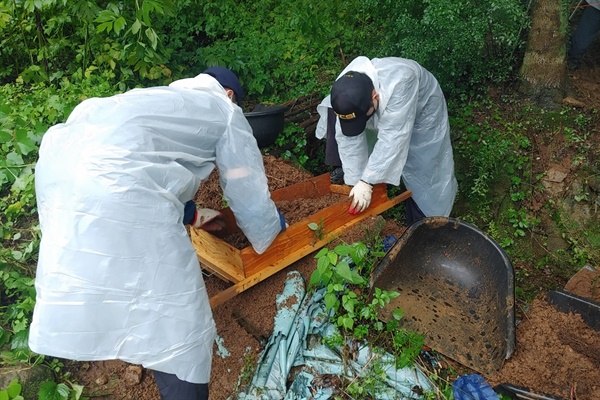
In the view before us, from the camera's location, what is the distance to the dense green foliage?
12.1ft

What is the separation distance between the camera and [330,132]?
387 cm

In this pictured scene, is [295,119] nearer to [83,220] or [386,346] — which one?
[386,346]

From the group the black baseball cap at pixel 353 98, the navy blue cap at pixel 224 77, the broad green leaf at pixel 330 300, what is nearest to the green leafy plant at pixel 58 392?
the broad green leaf at pixel 330 300

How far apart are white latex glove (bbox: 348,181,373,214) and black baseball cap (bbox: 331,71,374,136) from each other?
405 mm

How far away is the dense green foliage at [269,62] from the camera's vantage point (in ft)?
12.1

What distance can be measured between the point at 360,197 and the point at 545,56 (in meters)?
2.80

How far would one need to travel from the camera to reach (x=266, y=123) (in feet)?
13.6

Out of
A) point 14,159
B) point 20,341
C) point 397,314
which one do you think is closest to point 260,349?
point 397,314

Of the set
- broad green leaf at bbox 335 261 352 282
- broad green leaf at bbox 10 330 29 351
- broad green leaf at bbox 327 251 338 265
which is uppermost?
broad green leaf at bbox 327 251 338 265

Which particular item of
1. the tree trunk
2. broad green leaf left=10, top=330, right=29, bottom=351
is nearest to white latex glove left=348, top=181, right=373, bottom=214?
broad green leaf left=10, top=330, right=29, bottom=351

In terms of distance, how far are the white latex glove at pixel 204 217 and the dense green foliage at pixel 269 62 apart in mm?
1192

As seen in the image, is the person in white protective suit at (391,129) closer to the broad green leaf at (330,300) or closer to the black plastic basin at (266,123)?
the black plastic basin at (266,123)

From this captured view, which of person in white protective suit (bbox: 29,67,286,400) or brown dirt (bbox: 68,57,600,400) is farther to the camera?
brown dirt (bbox: 68,57,600,400)

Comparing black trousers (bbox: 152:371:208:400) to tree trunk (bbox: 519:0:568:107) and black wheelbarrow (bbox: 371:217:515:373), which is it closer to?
black wheelbarrow (bbox: 371:217:515:373)
